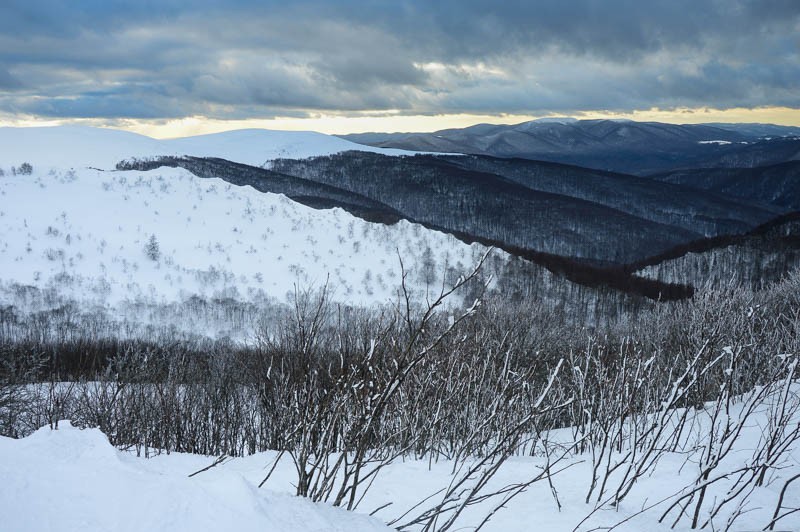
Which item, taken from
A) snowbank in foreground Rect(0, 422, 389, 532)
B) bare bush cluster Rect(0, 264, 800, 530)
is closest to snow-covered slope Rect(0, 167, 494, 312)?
bare bush cluster Rect(0, 264, 800, 530)

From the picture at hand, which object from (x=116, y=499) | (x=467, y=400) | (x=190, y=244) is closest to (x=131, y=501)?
(x=116, y=499)

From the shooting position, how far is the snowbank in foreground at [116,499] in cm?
250

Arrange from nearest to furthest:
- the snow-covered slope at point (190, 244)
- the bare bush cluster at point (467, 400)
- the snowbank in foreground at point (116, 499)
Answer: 1. the snowbank in foreground at point (116, 499)
2. the bare bush cluster at point (467, 400)
3. the snow-covered slope at point (190, 244)

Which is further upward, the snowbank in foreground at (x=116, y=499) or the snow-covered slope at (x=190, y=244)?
the snowbank in foreground at (x=116, y=499)

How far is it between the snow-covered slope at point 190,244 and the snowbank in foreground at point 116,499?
53395mm

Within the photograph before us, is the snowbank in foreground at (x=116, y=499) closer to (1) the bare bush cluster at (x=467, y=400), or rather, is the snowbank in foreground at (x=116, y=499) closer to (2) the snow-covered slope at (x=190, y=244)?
(1) the bare bush cluster at (x=467, y=400)

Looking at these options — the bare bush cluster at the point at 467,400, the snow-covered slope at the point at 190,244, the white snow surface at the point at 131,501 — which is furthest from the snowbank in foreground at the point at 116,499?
the snow-covered slope at the point at 190,244

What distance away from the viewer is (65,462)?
2.94 metres

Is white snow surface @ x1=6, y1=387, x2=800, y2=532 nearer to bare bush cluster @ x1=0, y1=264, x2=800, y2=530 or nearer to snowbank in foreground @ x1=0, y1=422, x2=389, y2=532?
snowbank in foreground @ x1=0, y1=422, x2=389, y2=532

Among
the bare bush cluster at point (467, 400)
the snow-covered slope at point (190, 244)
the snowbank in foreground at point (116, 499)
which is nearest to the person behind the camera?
the snowbank in foreground at point (116, 499)

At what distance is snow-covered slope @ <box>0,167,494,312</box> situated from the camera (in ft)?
215

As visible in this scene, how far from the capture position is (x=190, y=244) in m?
76.5

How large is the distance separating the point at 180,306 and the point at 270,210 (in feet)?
99.7

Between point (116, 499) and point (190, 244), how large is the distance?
78953 mm
